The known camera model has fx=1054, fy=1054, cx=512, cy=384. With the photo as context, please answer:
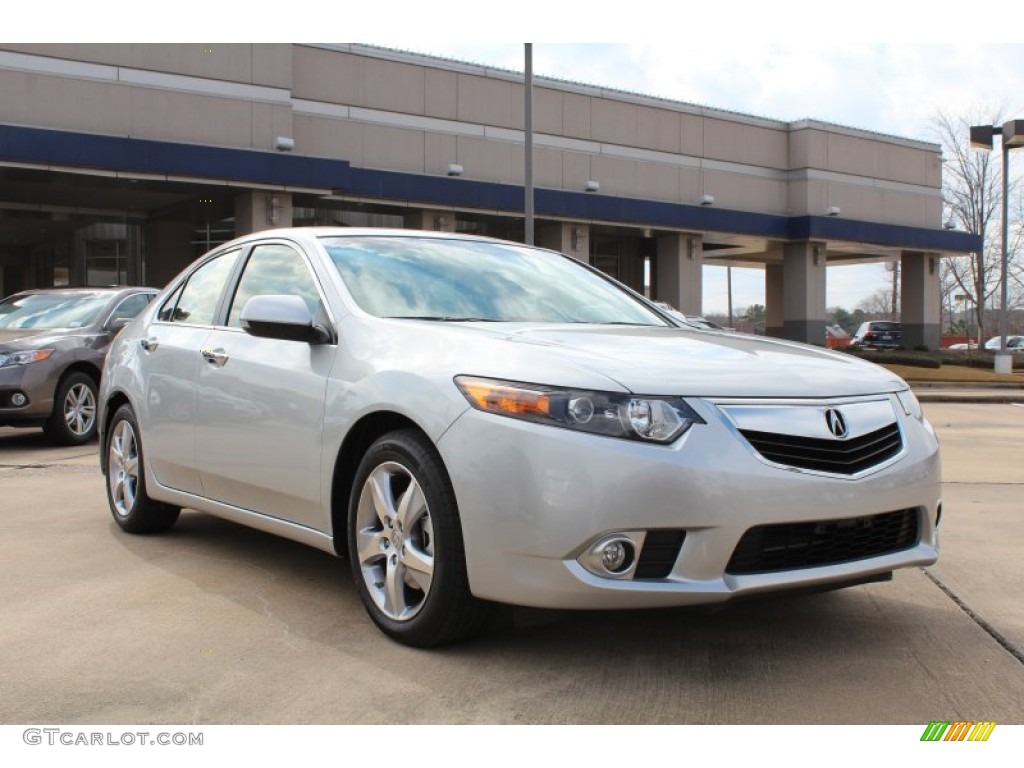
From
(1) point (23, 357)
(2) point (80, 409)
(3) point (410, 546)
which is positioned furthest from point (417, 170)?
(3) point (410, 546)

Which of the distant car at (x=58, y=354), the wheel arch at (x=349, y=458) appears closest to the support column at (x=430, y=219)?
the distant car at (x=58, y=354)

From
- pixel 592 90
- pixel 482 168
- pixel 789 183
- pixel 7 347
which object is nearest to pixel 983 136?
pixel 789 183

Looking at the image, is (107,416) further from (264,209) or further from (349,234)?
(264,209)

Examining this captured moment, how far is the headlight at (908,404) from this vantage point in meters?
3.97

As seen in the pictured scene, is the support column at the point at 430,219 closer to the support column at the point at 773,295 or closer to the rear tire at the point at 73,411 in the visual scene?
the rear tire at the point at 73,411

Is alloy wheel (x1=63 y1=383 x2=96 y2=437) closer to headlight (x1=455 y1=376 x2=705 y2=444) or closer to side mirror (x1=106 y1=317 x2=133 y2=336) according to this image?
side mirror (x1=106 y1=317 x2=133 y2=336)

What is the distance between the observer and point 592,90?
94.9 feet

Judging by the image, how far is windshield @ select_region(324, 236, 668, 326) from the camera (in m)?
4.42

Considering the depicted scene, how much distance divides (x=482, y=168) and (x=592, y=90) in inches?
177

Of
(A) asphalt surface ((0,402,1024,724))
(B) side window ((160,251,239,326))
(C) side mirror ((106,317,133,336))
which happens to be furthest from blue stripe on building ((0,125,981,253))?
(A) asphalt surface ((0,402,1024,724))

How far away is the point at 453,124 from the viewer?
26.3 meters

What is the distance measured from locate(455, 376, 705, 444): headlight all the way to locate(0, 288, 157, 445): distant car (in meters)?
7.92
